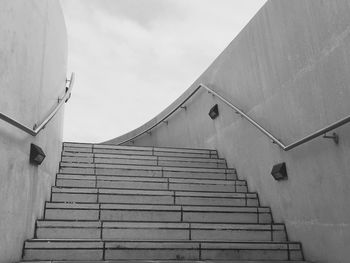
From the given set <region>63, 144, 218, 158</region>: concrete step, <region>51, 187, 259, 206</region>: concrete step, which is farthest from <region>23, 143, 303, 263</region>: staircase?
<region>63, 144, 218, 158</region>: concrete step

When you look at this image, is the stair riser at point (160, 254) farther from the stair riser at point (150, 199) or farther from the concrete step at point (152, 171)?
the concrete step at point (152, 171)

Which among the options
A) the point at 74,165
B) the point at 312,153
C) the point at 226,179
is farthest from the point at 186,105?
the point at 312,153

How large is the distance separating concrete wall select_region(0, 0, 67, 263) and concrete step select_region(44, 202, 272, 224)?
250 mm

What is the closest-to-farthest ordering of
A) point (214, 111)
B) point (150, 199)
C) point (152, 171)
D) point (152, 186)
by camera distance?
point (150, 199)
point (152, 186)
point (152, 171)
point (214, 111)

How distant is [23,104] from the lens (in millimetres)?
3033

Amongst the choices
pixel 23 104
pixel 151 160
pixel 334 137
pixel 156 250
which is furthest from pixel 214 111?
pixel 23 104

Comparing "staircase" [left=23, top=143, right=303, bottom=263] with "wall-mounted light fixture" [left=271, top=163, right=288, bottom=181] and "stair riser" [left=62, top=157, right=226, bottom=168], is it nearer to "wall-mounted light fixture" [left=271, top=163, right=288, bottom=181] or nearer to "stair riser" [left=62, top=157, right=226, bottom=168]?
"stair riser" [left=62, top=157, right=226, bottom=168]

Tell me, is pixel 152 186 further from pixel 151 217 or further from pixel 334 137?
pixel 334 137

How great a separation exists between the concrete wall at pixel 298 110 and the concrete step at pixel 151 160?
12.5 inches

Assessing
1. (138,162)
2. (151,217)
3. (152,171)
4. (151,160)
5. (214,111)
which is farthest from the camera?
(214,111)

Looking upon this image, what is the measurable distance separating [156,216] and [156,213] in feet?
0.10

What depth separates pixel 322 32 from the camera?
341 centimetres

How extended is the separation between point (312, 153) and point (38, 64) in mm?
2625

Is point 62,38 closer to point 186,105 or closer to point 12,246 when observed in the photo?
point 12,246
